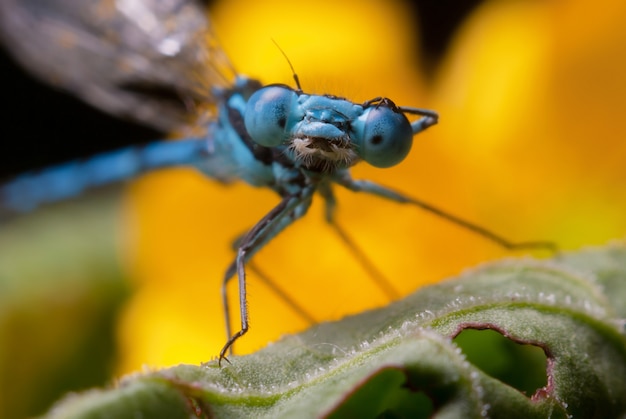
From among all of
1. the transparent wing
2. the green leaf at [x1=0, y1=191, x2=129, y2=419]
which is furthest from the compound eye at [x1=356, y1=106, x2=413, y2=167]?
the green leaf at [x1=0, y1=191, x2=129, y2=419]

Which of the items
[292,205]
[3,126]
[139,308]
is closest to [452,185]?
[292,205]

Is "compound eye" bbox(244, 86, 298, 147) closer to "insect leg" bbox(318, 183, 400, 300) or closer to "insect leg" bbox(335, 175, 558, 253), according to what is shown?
"insect leg" bbox(335, 175, 558, 253)

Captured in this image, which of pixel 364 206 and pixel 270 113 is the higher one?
pixel 364 206

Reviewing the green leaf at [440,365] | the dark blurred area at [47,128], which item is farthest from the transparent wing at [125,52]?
the green leaf at [440,365]

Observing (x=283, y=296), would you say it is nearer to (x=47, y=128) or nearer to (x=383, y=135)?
(x=383, y=135)

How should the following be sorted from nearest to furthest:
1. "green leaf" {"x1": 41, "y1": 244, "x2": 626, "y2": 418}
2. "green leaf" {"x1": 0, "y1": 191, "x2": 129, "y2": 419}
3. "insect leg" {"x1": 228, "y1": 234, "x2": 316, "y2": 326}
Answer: "green leaf" {"x1": 41, "y1": 244, "x2": 626, "y2": 418}, "insect leg" {"x1": 228, "y1": 234, "x2": 316, "y2": 326}, "green leaf" {"x1": 0, "y1": 191, "x2": 129, "y2": 419}

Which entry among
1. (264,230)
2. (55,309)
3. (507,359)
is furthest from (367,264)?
(55,309)

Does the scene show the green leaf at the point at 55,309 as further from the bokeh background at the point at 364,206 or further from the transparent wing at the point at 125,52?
the transparent wing at the point at 125,52

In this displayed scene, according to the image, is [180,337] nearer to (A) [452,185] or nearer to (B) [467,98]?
(A) [452,185]
